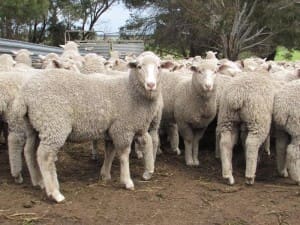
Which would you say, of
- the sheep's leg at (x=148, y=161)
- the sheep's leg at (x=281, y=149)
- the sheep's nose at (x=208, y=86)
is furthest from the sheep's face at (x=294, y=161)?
the sheep's leg at (x=148, y=161)

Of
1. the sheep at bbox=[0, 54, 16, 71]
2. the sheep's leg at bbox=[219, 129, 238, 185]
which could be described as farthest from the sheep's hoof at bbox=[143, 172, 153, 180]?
the sheep at bbox=[0, 54, 16, 71]

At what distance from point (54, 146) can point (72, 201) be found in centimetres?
63

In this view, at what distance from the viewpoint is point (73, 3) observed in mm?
38125

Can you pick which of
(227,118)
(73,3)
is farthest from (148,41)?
(227,118)

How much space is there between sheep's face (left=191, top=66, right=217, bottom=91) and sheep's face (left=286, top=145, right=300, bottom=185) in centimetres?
132

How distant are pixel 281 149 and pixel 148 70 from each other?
2.23 metres

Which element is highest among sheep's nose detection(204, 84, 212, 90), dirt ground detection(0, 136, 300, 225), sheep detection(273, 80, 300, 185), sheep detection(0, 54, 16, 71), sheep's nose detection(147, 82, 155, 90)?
sheep detection(0, 54, 16, 71)

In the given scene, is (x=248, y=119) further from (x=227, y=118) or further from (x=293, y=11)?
(x=293, y=11)

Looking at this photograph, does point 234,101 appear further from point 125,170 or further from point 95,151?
point 95,151

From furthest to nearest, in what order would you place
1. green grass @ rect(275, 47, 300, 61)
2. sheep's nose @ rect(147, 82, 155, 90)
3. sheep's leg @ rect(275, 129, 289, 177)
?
green grass @ rect(275, 47, 300, 61) → sheep's leg @ rect(275, 129, 289, 177) → sheep's nose @ rect(147, 82, 155, 90)

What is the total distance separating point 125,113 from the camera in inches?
224

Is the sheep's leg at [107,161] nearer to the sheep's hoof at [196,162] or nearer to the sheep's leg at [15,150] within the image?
the sheep's leg at [15,150]

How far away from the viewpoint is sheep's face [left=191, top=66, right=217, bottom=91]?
6520 millimetres

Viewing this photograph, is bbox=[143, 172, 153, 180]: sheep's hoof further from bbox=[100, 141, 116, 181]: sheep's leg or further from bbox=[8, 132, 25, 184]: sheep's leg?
bbox=[8, 132, 25, 184]: sheep's leg
